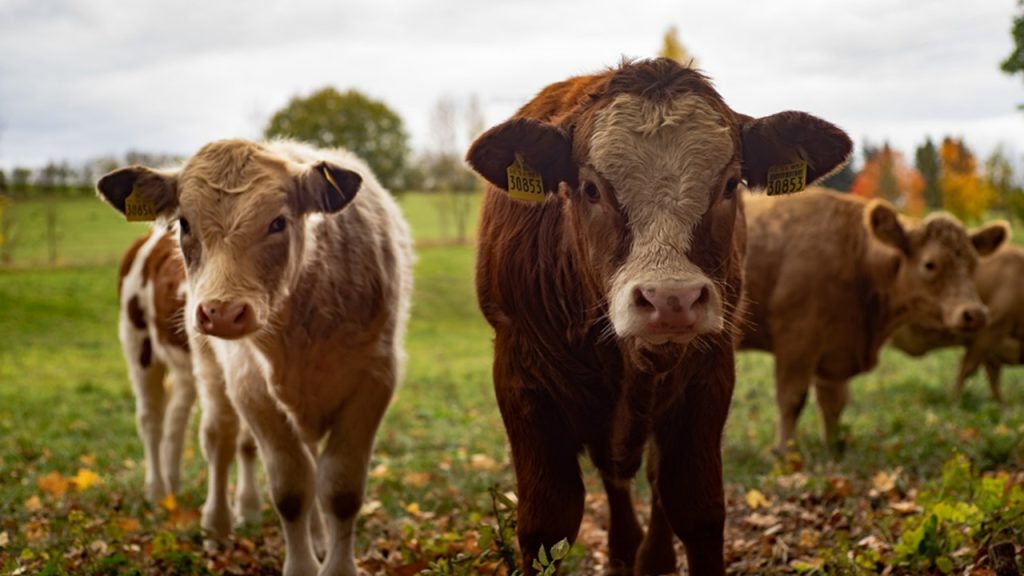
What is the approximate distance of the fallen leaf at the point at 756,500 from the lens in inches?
232

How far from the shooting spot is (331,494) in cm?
486

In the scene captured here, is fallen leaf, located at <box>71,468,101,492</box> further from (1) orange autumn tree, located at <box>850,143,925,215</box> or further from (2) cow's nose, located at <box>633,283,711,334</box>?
(1) orange autumn tree, located at <box>850,143,925,215</box>

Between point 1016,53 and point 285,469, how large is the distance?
5080 mm

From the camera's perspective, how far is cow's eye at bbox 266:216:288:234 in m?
4.46

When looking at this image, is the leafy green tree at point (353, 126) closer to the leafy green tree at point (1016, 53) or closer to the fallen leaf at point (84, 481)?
the fallen leaf at point (84, 481)

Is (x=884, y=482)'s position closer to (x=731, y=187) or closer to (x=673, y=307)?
(x=731, y=187)

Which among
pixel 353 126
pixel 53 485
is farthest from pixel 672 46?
pixel 53 485

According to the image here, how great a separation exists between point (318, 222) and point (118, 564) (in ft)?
6.32

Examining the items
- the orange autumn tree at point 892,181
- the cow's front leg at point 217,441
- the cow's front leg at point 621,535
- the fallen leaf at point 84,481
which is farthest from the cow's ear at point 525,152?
the orange autumn tree at point 892,181

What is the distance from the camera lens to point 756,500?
233 inches

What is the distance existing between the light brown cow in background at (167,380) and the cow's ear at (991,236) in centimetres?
709

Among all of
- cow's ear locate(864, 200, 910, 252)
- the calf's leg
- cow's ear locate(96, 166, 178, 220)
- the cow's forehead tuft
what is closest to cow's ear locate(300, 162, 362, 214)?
the cow's forehead tuft

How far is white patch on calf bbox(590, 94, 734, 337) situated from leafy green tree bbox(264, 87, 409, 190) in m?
36.5

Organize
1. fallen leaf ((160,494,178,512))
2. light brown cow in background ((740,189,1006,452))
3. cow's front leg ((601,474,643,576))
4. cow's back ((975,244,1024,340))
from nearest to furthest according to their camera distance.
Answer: cow's front leg ((601,474,643,576))
fallen leaf ((160,494,178,512))
light brown cow in background ((740,189,1006,452))
cow's back ((975,244,1024,340))
